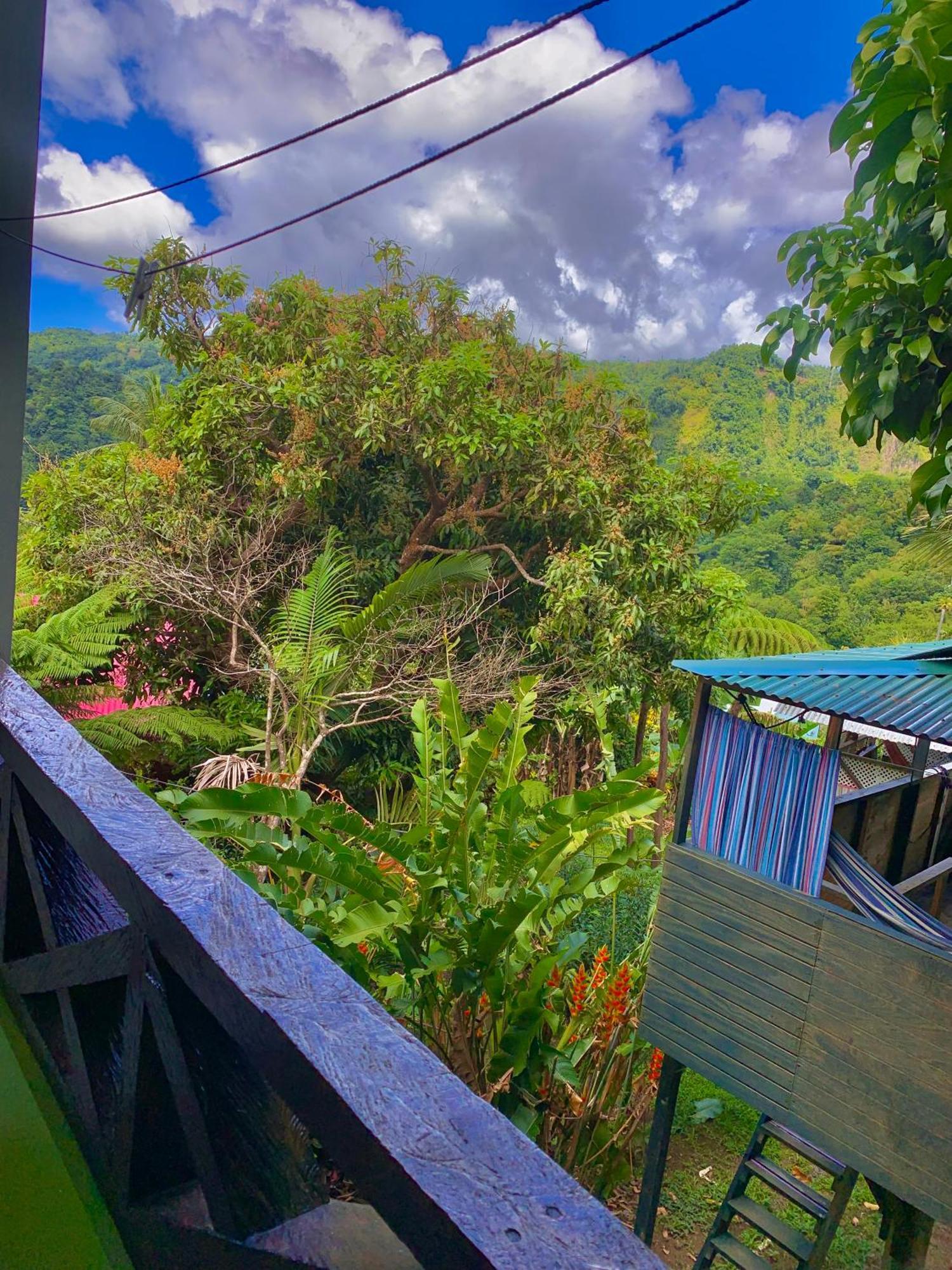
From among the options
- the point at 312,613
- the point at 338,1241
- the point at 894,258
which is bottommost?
the point at 312,613

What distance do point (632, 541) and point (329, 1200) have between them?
6.03 m

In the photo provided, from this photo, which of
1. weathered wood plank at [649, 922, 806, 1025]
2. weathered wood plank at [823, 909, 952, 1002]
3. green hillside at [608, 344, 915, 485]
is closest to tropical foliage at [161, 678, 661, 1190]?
weathered wood plank at [649, 922, 806, 1025]

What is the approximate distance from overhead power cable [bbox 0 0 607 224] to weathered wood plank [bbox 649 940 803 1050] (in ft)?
10.8

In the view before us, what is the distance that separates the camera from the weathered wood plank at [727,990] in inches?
124

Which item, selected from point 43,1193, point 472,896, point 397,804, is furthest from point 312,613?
point 43,1193

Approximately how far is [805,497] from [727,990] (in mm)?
19520

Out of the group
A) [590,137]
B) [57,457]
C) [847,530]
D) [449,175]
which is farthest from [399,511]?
[590,137]

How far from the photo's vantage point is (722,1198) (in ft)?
14.1

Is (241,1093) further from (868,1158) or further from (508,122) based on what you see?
(508,122)

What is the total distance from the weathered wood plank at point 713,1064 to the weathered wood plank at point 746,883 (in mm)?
660

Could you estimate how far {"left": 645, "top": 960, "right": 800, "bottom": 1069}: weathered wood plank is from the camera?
3164 mm

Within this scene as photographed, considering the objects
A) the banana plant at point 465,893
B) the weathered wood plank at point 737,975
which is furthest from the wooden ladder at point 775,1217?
the banana plant at point 465,893

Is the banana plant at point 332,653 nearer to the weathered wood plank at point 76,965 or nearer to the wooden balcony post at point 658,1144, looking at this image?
the wooden balcony post at point 658,1144

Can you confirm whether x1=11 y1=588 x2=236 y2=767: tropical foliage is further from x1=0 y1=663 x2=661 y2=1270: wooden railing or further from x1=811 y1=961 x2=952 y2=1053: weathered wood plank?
x1=0 y1=663 x2=661 y2=1270: wooden railing
